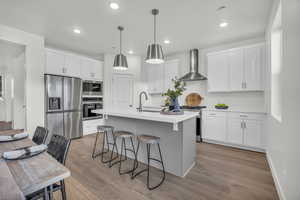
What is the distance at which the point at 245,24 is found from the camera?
2910 millimetres

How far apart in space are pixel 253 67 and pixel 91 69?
15.4 feet

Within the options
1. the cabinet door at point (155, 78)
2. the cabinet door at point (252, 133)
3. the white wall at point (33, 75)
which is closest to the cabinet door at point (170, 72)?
the cabinet door at point (155, 78)

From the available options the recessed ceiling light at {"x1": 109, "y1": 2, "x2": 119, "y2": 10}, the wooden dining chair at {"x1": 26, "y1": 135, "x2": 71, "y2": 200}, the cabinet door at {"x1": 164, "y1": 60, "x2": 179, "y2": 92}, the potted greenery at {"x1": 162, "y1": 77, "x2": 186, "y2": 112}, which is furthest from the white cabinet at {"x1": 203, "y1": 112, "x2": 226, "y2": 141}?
the wooden dining chair at {"x1": 26, "y1": 135, "x2": 71, "y2": 200}

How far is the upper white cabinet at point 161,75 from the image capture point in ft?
15.6

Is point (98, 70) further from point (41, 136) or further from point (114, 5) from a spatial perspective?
point (41, 136)

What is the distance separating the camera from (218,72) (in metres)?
3.83

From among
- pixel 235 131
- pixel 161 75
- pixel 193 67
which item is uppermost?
pixel 193 67

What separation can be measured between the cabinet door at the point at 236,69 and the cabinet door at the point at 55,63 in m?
4.69

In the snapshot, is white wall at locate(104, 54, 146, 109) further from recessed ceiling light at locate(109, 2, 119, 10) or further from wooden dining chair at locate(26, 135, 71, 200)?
wooden dining chair at locate(26, 135, 71, 200)

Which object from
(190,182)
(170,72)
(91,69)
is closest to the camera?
(190,182)

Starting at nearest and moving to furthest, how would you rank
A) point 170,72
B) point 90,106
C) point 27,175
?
point 27,175, point 90,106, point 170,72

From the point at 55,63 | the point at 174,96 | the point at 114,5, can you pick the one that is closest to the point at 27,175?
the point at 174,96

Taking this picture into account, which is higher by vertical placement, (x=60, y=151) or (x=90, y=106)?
(x=90, y=106)

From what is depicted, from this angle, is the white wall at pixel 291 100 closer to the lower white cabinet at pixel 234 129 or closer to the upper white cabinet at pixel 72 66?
the lower white cabinet at pixel 234 129
